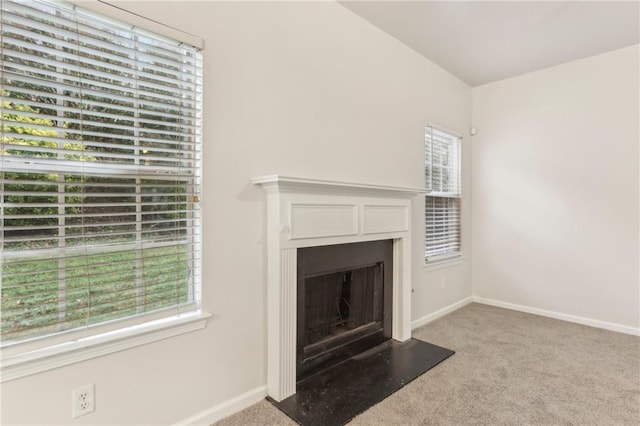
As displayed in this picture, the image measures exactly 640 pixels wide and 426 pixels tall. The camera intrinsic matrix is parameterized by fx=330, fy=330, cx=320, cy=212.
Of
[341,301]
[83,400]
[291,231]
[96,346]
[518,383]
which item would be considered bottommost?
[518,383]

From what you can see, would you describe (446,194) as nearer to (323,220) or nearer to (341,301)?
(341,301)

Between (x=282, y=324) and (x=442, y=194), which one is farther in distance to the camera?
(x=442, y=194)

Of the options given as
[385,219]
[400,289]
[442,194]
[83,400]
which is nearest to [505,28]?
[442,194]

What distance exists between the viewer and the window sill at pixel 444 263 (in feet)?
11.7

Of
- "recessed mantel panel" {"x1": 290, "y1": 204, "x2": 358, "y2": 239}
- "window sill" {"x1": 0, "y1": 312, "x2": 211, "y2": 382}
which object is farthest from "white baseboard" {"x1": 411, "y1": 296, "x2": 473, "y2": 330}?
"window sill" {"x1": 0, "y1": 312, "x2": 211, "y2": 382}

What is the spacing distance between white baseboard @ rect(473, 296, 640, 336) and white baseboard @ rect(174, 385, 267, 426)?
325cm

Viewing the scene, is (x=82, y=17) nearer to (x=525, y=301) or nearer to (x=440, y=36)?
(x=440, y=36)

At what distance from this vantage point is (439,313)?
3.70 meters

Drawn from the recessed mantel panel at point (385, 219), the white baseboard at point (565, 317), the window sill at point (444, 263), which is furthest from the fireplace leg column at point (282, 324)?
the white baseboard at point (565, 317)

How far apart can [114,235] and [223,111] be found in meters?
0.88

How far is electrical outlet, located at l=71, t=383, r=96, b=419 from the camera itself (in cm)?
146

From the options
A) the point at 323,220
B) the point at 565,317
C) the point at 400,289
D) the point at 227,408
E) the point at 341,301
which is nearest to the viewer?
the point at 227,408

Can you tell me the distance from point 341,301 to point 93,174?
1.92m

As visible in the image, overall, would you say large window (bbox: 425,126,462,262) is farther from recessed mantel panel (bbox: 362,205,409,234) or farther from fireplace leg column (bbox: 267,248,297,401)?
fireplace leg column (bbox: 267,248,297,401)
